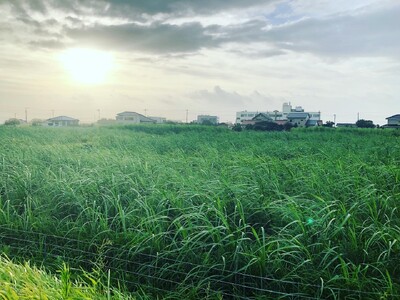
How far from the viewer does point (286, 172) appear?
5.68m

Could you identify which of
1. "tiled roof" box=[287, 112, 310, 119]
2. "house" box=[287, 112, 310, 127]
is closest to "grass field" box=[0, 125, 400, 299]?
"house" box=[287, 112, 310, 127]

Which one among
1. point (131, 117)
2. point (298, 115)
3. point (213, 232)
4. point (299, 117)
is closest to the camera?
point (213, 232)

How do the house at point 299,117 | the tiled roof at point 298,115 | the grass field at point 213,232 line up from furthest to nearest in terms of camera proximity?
the tiled roof at point 298,115 < the house at point 299,117 < the grass field at point 213,232

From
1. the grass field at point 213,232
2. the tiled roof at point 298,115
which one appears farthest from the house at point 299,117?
the grass field at point 213,232

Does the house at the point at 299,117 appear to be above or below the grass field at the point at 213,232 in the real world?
above

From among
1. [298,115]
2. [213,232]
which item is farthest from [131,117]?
[213,232]

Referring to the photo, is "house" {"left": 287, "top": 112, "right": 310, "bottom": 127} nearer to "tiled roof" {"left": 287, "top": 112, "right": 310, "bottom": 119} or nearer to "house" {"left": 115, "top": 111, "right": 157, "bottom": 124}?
"tiled roof" {"left": 287, "top": 112, "right": 310, "bottom": 119}

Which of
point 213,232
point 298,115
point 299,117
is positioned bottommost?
point 213,232

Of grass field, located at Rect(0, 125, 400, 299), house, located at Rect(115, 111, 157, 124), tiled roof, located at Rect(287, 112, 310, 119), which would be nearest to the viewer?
grass field, located at Rect(0, 125, 400, 299)

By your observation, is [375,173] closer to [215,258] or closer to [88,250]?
[215,258]

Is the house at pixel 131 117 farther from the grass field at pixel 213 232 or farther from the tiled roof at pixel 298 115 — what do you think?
the grass field at pixel 213 232

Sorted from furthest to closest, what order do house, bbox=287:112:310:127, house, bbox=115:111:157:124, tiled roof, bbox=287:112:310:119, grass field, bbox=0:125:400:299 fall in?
house, bbox=115:111:157:124 < tiled roof, bbox=287:112:310:119 < house, bbox=287:112:310:127 < grass field, bbox=0:125:400:299

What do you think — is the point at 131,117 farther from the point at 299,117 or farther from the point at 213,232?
the point at 213,232

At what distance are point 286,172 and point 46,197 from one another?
391 cm
